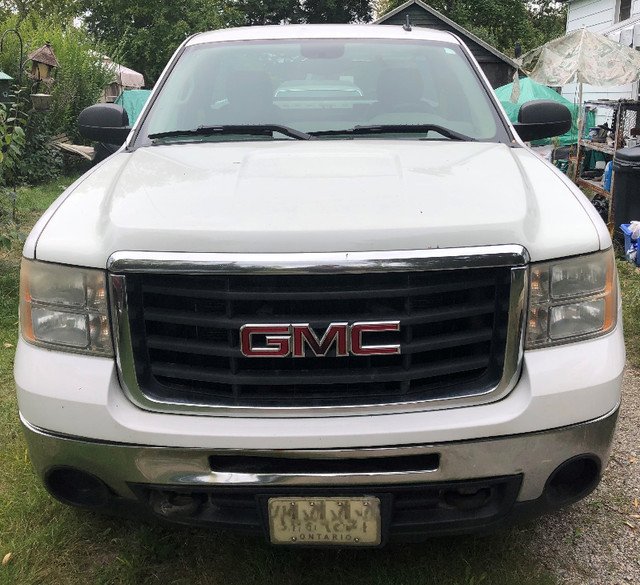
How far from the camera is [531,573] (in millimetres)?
2363

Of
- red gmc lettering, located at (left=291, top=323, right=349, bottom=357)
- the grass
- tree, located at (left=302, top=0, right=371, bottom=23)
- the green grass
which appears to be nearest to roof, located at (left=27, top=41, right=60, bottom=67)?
the green grass

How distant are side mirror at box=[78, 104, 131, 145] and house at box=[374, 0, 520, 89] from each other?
2114 cm

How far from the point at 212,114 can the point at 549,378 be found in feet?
6.63

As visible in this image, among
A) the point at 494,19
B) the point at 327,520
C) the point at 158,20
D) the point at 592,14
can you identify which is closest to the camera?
the point at 327,520

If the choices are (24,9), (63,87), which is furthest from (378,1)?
(63,87)

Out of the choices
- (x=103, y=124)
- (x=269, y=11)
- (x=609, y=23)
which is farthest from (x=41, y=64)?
(x=269, y=11)

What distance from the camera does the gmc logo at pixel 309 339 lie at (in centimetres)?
181

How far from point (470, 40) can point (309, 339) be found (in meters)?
24.3

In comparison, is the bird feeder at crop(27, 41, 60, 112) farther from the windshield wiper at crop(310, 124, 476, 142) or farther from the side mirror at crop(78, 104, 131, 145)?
the windshield wiper at crop(310, 124, 476, 142)

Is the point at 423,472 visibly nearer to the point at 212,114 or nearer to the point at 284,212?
the point at 284,212

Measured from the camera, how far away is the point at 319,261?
1.77 m

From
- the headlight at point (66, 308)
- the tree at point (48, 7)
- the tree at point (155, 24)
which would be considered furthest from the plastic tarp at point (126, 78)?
the headlight at point (66, 308)

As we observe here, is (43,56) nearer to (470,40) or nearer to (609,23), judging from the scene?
(609,23)

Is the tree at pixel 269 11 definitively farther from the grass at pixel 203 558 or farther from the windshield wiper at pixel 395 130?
the grass at pixel 203 558
